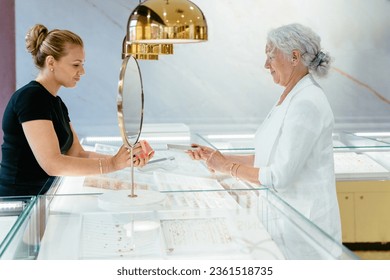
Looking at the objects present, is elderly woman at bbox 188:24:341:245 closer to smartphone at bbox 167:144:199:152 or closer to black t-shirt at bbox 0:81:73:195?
smartphone at bbox 167:144:199:152

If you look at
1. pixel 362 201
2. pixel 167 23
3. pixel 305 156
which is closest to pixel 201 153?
pixel 305 156

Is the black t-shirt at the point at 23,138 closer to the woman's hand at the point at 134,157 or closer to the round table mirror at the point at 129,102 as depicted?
the woman's hand at the point at 134,157

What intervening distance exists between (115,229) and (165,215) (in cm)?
18

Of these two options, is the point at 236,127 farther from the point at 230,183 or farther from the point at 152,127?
the point at 230,183

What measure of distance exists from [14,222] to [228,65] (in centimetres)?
317

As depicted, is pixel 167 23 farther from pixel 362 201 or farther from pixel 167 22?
pixel 362 201

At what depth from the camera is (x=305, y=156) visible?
83.7 inches

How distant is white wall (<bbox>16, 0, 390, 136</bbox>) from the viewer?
4434mm

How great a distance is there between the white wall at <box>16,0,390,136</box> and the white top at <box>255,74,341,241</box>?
2.32m

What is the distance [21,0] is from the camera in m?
4.32

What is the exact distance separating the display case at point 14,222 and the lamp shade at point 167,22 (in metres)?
0.64

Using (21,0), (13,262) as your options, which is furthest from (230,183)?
(21,0)

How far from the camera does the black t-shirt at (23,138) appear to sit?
2.28 metres

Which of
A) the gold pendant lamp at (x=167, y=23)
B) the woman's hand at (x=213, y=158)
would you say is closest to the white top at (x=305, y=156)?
the woman's hand at (x=213, y=158)
